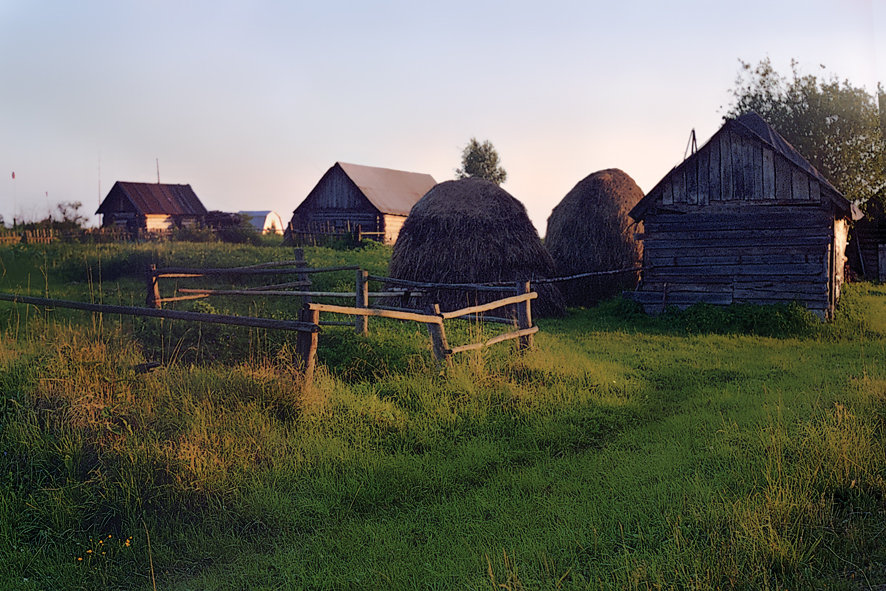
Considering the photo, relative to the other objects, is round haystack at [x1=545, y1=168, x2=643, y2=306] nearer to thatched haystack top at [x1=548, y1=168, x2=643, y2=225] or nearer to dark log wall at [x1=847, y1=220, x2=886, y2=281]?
thatched haystack top at [x1=548, y1=168, x2=643, y2=225]

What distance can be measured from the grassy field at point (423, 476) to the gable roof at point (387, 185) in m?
26.7

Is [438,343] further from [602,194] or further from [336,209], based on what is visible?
[336,209]

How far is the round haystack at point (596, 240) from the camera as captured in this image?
748 inches

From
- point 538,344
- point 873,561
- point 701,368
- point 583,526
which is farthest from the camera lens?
point 538,344

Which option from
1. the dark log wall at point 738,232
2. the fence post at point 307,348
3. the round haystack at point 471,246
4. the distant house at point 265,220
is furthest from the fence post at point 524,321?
the distant house at point 265,220

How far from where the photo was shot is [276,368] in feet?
23.0

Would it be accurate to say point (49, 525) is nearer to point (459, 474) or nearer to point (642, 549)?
point (459, 474)

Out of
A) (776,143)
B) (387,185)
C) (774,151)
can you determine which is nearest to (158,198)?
(387,185)

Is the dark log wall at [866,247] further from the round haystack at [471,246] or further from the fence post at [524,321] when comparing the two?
the fence post at [524,321]

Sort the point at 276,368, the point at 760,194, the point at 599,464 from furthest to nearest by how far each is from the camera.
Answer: the point at 760,194, the point at 276,368, the point at 599,464

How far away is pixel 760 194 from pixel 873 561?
1179cm

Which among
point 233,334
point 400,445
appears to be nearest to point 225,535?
point 400,445

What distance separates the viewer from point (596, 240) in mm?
19297

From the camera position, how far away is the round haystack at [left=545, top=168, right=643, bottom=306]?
1900 centimetres
